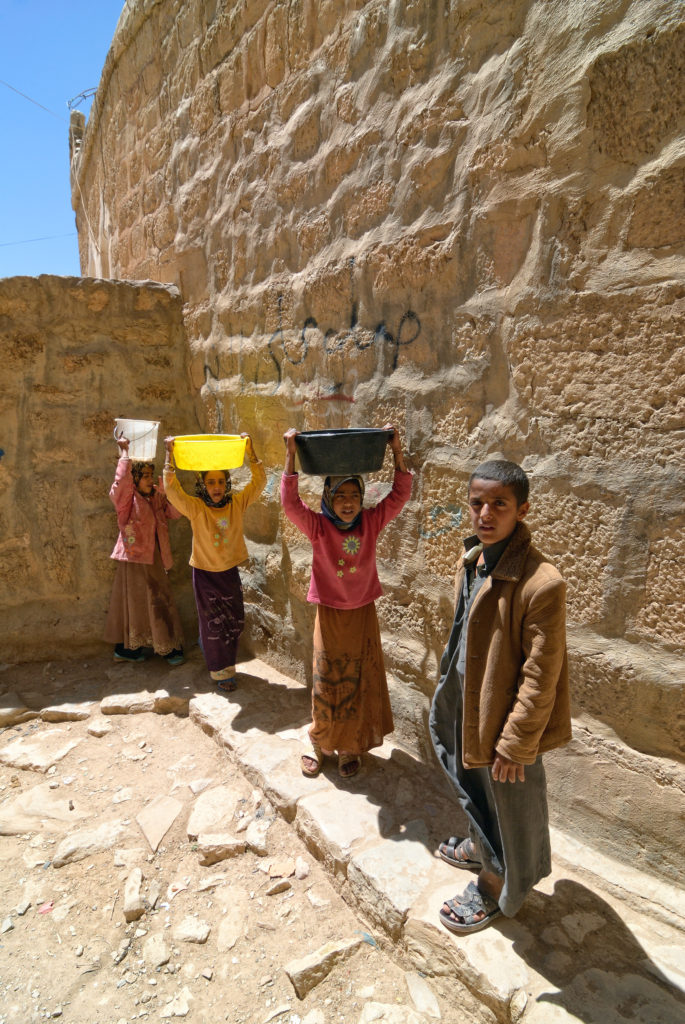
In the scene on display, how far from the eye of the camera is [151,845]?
2400mm

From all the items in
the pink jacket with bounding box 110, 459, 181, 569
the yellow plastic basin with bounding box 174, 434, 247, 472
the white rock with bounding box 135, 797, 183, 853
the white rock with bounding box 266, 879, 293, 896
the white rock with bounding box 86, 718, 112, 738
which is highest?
the yellow plastic basin with bounding box 174, 434, 247, 472

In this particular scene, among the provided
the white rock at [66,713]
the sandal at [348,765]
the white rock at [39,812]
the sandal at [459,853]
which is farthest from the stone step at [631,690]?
the white rock at [66,713]

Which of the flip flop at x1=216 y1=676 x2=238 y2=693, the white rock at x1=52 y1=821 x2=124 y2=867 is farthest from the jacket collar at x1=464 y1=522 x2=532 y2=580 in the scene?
the flip flop at x1=216 y1=676 x2=238 y2=693

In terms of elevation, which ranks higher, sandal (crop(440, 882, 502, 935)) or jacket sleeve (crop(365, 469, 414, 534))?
jacket sleeve (crop(365, 469, 414, 534))

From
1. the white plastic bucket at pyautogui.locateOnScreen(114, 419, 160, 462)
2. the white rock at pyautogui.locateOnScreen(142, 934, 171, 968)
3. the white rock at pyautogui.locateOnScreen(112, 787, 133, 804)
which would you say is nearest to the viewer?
the white rock at pyautogui.locateOnScreen(142, 934, 171, 968)

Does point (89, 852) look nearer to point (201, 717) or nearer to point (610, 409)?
point (201, 717)

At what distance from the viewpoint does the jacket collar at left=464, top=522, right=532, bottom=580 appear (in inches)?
61.6

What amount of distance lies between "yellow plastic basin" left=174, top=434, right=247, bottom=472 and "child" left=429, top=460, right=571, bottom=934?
1.38 m

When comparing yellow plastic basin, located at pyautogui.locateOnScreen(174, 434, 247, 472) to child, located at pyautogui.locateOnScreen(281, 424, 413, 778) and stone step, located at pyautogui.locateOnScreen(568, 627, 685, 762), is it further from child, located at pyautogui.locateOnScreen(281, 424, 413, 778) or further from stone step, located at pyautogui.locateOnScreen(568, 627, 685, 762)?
stone step, located at pyautogui.locateOnScreen(568, 627, 685, 762)

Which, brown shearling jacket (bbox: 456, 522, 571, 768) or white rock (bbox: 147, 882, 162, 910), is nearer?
brown shearling jacket (bbox: 456, 522, 571, 768)

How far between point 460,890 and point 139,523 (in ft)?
8.32

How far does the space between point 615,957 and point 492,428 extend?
1.51 metres

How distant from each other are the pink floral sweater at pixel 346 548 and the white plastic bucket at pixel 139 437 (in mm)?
1300

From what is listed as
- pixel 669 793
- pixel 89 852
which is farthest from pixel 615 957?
pixel 89 852
